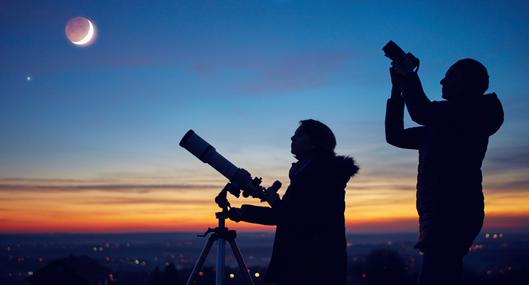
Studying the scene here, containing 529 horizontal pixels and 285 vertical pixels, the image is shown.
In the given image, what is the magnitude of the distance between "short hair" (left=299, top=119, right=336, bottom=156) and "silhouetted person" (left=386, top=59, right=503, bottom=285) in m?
1.15

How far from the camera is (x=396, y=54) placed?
3.34 m

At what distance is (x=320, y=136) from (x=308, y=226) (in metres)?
0.83

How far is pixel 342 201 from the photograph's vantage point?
4.32m

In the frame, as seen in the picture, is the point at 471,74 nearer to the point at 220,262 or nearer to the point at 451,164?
the point at 451,164

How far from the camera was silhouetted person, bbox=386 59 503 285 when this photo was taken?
3170 mm

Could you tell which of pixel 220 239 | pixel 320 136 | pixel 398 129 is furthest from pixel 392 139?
pixel 220 239

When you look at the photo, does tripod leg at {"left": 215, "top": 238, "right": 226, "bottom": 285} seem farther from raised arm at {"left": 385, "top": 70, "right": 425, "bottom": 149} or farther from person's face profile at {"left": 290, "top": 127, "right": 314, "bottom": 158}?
raised arm at {"left": 385, "top": 70, "right": 425, "bottom": 149}

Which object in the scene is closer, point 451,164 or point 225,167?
point 451,164

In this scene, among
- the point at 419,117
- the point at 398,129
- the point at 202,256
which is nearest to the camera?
the point at 419,117

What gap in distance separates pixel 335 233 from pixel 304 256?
13.3 inches

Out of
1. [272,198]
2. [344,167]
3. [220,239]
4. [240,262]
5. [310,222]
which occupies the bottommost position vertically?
[240,262]

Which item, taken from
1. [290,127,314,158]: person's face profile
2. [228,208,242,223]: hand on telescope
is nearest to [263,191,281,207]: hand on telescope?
[228,208,242,223]: hand on telescope

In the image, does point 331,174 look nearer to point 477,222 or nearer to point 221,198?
point 221,198

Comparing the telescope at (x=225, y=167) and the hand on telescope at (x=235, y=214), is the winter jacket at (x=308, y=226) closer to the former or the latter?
the hand on telescope at (x=235, y=214)
